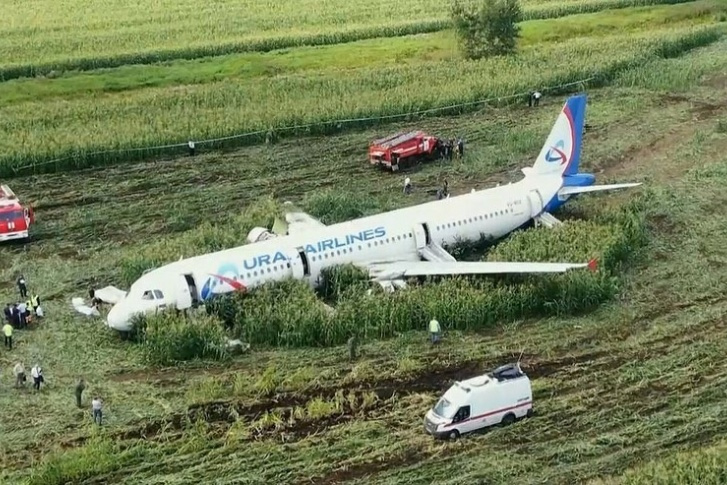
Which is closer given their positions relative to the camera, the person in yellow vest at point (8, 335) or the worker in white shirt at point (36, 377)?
the worker in white shirt at point (36, 377)

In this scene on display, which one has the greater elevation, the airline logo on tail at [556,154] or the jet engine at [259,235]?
the airline logo on tail at [556,154]

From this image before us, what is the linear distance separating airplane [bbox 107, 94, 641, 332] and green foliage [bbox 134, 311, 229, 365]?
103 centimetres

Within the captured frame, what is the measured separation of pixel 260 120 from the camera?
7138cm

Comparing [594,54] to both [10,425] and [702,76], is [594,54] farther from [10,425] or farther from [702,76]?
[10,425]

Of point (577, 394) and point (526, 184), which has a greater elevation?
point (526, 184)

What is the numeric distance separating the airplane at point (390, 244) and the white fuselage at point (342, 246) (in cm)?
4

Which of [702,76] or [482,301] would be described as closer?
[482,301]

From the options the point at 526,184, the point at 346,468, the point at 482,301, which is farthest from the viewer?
the point at 526,184

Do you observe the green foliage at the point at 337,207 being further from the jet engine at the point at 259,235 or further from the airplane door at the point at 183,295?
the airplane door at the point at 183,295

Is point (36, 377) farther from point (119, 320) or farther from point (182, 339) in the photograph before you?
point (182, 339)

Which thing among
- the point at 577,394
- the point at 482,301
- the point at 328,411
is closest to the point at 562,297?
the point at 482,301

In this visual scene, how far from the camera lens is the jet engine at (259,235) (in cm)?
4982

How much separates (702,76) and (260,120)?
3319 cm

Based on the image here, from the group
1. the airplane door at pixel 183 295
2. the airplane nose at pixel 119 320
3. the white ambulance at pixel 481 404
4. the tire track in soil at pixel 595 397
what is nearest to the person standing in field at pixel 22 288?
the airplane nose at pixel 119 320
